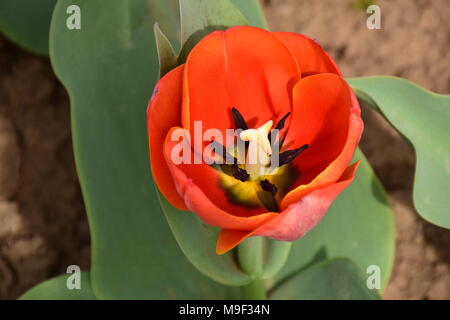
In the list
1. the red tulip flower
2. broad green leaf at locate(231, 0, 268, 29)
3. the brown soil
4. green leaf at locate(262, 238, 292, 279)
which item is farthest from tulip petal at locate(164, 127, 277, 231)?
the brown soil

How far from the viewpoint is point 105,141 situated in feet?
3.39

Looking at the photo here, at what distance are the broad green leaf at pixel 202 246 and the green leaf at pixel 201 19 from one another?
0.73 ft

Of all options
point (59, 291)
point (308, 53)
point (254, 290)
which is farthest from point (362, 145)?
point (59, 291)

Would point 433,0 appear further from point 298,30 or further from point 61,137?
point 61,137

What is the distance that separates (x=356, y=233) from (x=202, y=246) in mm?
384

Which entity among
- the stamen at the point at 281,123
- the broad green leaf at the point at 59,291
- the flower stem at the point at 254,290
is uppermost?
the stamen at the point at 281,123

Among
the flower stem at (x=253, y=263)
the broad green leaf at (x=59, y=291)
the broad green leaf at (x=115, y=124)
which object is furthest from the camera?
the broad green leaf at (x=59, y=291)

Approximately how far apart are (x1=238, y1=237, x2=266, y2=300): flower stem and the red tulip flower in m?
0.08

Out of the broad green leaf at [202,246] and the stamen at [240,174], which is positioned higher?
the stamen at [240,174]

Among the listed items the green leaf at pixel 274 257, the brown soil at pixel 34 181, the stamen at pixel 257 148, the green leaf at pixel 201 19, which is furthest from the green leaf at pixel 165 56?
the brown soil at pixel 34 181

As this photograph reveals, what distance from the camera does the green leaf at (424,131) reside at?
3.27 ft

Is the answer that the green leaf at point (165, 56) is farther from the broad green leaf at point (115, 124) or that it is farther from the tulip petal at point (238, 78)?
the broad green leaf at point (115, 124)

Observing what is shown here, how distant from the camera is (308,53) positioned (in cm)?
80
